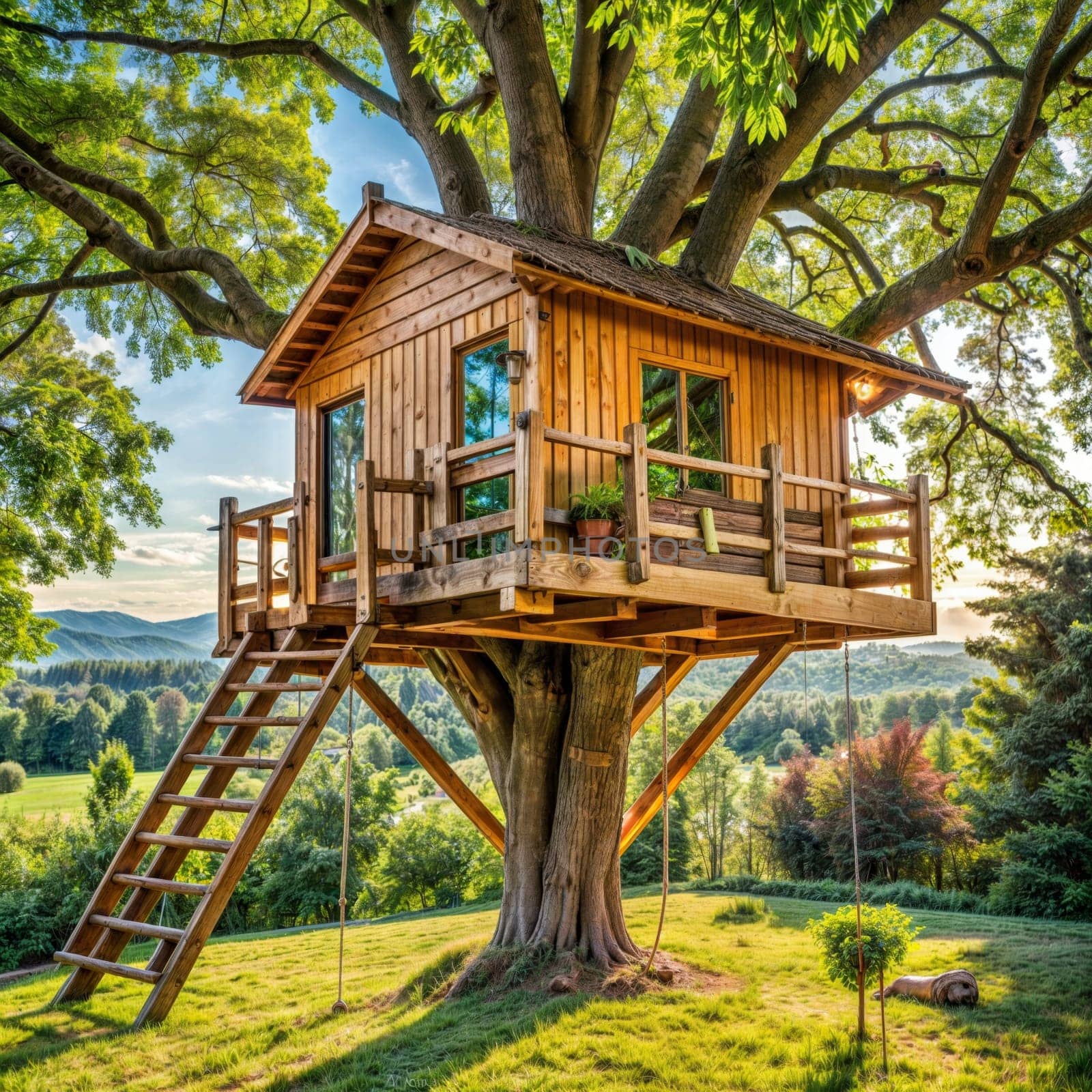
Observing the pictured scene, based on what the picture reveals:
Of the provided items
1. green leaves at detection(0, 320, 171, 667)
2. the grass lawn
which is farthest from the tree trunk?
green leaves at detection(0, 320, 171, 667)

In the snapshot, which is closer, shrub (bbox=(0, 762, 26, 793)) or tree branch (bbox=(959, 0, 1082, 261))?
tree branch (bbox=(959, 0, 1082, 261))

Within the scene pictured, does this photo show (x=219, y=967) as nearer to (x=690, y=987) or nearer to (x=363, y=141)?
(x=690, y=987)

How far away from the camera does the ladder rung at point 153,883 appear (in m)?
8.66

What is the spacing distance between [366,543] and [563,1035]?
14.6ft

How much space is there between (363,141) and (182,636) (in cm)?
4942

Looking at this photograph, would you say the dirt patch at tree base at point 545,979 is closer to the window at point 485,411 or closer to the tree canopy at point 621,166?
the window at point 485,411

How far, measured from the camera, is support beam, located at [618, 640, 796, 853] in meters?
11.8

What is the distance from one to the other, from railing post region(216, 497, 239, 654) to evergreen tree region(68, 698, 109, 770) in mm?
43663

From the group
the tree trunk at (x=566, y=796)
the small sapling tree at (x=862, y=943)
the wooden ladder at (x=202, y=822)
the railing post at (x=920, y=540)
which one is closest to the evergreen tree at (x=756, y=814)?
the tree trunk at (x=566, y=796)

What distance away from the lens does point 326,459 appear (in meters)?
11.9

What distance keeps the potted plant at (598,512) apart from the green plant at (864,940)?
384 cm

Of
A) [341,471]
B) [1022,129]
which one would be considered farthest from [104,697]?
[1022,129]

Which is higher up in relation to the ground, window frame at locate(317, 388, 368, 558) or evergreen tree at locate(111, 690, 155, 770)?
window frame at locate(317, 388, 368, 558)

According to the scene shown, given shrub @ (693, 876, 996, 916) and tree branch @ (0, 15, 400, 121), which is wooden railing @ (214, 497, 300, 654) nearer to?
tree branch @ (0, 15, 400, 121)
